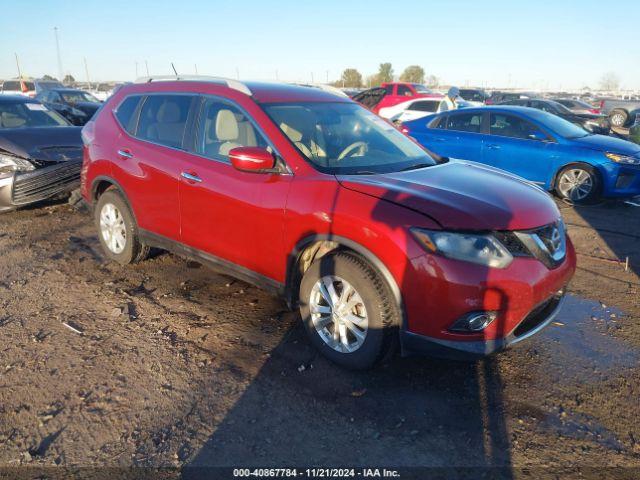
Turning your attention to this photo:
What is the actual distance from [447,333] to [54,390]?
93.2 inches

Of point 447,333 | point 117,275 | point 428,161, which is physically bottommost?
point 117,275

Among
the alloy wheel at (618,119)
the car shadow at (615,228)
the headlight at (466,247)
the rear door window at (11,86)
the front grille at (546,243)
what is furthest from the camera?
the rear door window at (11,86)

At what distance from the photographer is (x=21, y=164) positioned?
6668mm

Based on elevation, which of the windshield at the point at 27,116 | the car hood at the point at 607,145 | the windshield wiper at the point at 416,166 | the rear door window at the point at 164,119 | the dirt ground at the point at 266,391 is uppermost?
the rear door window at the point at 164,119

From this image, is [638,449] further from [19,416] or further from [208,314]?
[19,416]

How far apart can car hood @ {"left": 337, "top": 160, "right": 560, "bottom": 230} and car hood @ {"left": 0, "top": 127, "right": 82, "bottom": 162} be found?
5366mm

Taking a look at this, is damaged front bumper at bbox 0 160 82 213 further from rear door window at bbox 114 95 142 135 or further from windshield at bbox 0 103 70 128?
rear door window at bbox 114 95 142 135

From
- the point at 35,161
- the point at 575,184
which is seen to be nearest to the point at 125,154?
the point at 35,161

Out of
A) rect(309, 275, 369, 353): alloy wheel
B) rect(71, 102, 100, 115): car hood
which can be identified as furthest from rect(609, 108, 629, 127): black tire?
rect(309, 275, 369, 353): alloy wheel

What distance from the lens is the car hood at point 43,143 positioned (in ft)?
22.2

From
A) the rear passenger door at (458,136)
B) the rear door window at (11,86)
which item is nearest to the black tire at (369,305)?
the rear passenger door at (458,136)

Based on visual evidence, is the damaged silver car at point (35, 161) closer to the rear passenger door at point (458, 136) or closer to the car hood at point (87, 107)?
the rear passenger door at point (458, 136)

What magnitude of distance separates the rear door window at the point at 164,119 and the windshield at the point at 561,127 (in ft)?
20.9

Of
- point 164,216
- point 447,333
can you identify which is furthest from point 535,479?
point 164,216
